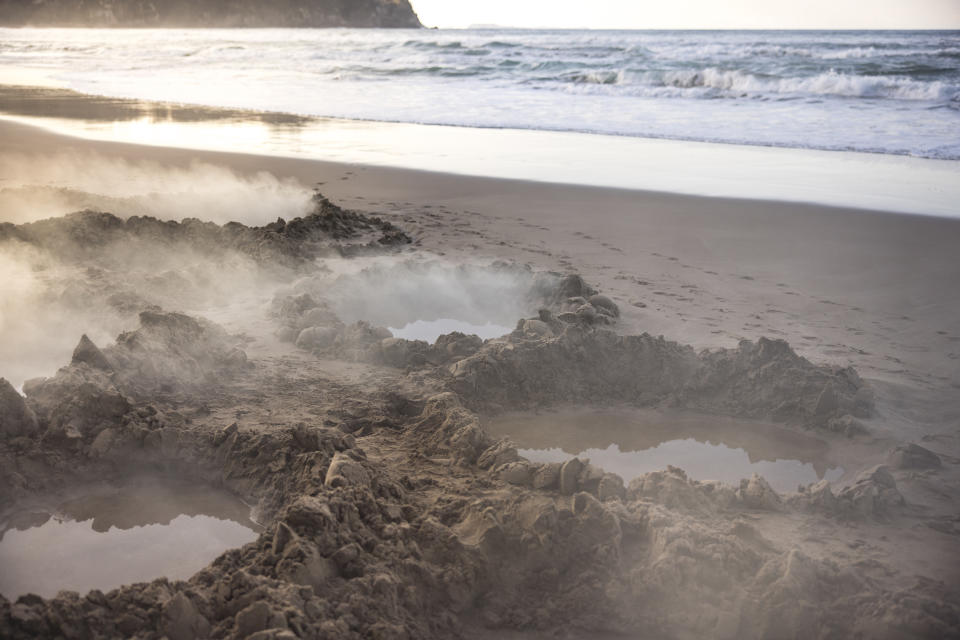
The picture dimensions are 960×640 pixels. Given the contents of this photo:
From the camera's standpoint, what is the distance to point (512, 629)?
7.77 ft

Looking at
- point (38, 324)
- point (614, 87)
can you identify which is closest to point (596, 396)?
point (38, 324)

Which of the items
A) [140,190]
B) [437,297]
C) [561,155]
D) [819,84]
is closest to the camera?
[437,297]

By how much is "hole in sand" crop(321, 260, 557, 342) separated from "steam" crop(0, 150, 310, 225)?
2.21 metres

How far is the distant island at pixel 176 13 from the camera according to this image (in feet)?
253

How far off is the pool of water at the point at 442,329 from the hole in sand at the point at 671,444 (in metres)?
1.02

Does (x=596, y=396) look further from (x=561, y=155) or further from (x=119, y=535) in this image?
(x=561, y=155)

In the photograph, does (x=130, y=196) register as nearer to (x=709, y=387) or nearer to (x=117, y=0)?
(x=709, y=387)

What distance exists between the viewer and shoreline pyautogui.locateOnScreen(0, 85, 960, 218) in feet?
27.0

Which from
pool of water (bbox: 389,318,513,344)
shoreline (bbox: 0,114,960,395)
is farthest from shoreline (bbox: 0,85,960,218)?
pool of water (bbox: 389,318,513,344)

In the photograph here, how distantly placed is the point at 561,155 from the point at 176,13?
82.2 m

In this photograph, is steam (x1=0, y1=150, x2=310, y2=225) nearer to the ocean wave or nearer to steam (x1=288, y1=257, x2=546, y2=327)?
steam (x1=288, y1=257, x2=546, y2=327)

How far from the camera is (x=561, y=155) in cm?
1048

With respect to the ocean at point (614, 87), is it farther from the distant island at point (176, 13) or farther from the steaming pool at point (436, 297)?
the distant island at point (176, 13)

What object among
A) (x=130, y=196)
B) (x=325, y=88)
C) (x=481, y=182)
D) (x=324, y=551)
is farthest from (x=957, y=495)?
(x=325, y=88)
